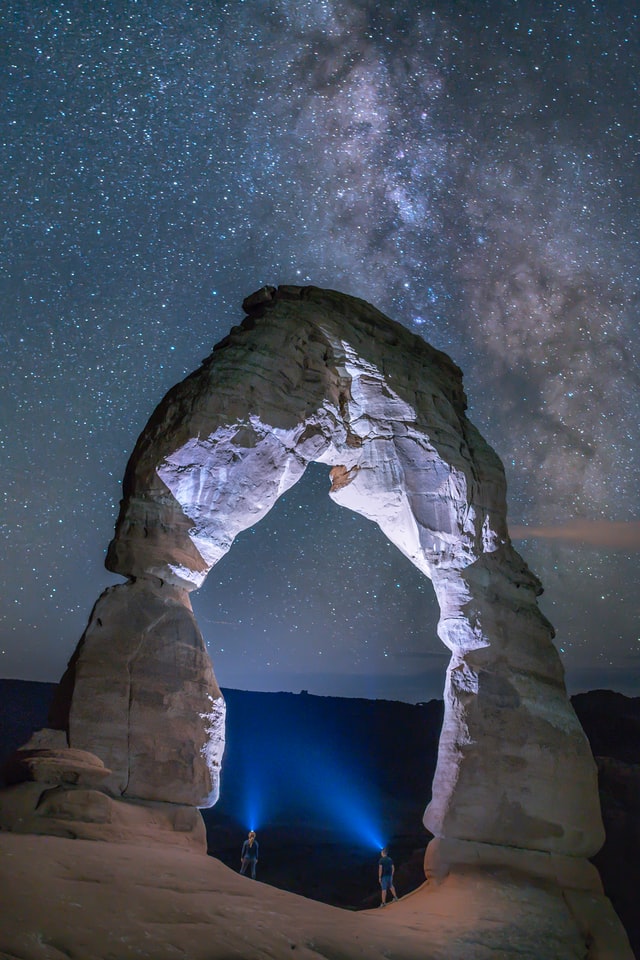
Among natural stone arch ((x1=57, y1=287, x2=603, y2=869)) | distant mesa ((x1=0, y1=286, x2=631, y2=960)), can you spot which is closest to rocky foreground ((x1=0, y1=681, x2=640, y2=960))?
distant mesa ((x1=0, y1=286, x2=631, y2=960))

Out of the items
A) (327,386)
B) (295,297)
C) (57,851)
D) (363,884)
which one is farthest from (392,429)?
(363,884)

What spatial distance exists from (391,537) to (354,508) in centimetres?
82

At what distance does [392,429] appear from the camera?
35.1 feet

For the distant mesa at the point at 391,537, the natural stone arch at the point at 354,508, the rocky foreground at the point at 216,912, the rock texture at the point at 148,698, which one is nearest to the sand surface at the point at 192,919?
the rocky foreground at the point at 216,912

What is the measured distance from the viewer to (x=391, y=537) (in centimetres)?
1146

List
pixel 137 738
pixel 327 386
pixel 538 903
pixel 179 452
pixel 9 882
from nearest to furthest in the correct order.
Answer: pixel 9 882, pixel 137 738, pixel 538 903, pixel 179 452, pixel 327 386

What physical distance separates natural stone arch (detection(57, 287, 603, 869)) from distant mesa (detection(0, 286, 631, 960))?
0.02 meters

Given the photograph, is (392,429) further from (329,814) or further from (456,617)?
(329,814)

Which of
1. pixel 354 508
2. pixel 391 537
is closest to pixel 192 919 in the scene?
pixel 354 508

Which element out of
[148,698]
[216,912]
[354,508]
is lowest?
[216,912]

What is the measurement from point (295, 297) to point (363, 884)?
19.7 meters

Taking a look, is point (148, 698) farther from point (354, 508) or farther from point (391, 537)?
point (391, 537)

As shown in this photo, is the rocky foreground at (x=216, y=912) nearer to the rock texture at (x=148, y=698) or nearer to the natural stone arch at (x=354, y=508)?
the rock texture at (x=148, y=698)

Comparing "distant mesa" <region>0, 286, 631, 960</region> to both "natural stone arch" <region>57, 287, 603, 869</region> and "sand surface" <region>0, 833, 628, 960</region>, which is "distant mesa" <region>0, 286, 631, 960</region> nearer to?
"natural stone arch" <region>57, 287, 603, 869</region>
